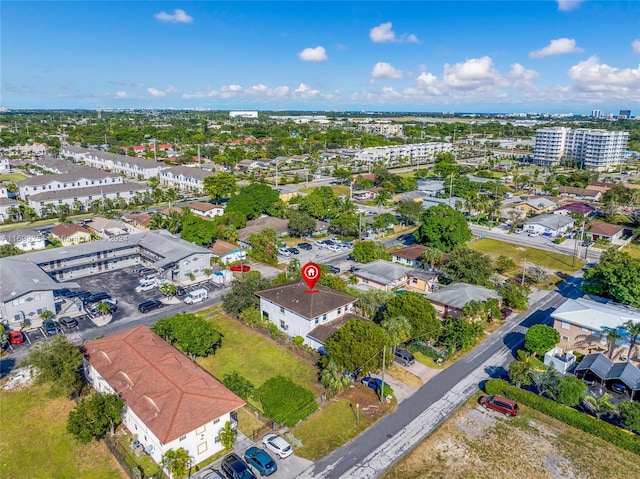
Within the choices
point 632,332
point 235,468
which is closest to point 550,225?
point 632,332

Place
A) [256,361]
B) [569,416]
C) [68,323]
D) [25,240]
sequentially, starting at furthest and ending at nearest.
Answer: [25,240]
[68,323]
[256,361]
[569,416]

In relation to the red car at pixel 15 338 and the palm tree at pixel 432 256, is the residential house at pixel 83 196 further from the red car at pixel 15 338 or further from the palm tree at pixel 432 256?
the palm tree at pixel 432 256

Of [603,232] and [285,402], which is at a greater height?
[603,232]

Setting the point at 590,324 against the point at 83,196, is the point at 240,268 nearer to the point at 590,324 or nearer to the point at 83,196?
the point at 590,324

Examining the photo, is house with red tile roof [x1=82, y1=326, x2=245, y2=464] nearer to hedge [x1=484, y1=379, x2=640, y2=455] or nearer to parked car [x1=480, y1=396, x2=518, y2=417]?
parked car [x1=480, y1=396, x2=518, y2=417]

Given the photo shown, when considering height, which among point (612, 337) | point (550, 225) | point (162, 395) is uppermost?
point (550, 225)

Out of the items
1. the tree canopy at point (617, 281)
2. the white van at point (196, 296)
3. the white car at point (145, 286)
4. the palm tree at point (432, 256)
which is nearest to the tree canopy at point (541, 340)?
the tree canopy at point (617, 281)

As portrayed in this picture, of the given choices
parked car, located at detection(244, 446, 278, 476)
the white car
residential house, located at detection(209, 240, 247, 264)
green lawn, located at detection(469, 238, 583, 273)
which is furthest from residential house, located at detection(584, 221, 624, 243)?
parked car, located at detection(244, 446, 278, 476)
